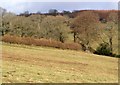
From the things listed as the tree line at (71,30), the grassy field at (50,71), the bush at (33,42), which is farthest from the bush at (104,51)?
the grassy field at (50,71)

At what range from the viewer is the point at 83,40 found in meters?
69.6

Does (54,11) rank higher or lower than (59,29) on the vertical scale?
higher

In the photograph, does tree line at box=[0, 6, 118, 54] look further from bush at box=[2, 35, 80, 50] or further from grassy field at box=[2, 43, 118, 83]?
grassy field at box=[2, 43, 118, 83]

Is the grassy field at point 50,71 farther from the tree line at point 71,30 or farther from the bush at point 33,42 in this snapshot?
the tree line at point 71,30

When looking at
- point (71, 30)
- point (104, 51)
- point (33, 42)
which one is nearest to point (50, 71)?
point (33, 42)

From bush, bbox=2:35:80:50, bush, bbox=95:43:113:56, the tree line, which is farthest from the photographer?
the tree line

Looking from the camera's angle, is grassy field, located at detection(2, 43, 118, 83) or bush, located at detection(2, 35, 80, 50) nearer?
grassy field, located at detection(2, 43, 118, 83)

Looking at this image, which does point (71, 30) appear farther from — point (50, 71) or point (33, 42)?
point (50, 71)

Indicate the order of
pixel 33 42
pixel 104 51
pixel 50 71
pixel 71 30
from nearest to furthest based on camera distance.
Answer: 1. pixel 50 71
2. pixel 33 42
3. pixel 104 51
4. pixel 71 30

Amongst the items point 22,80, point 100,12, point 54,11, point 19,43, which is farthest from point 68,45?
point 54,11

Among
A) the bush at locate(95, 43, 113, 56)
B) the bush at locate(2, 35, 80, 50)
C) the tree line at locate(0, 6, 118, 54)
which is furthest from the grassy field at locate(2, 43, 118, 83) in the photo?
the tree line at locate(0, 6, 118, 54)

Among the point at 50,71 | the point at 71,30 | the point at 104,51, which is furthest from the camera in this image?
the point at 71,30

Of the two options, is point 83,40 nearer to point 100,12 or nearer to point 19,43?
point 19,43

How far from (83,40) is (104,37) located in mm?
6169
